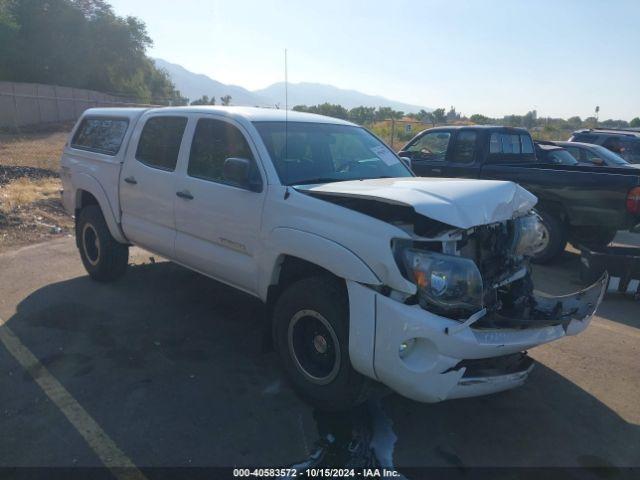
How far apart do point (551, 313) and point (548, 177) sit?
13.7 ft

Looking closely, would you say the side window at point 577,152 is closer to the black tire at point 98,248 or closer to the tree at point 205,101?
the tree at point 205,101

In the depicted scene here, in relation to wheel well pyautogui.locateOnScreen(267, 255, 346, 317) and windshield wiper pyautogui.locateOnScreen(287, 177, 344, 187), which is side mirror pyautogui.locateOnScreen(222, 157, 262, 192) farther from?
wheel well pyautogui.locateOnScreen(267, 255, 346, 317)

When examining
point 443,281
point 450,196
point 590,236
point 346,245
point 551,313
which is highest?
point 450,196

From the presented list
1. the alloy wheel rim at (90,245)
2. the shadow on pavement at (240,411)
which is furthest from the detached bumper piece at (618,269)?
the alloy wheel rim at (90,245)

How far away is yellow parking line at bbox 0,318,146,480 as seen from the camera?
290 centimetres

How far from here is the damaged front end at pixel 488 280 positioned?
290cm

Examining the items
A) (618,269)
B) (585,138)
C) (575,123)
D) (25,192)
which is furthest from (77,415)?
(575,123)

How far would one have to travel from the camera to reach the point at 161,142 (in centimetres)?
492

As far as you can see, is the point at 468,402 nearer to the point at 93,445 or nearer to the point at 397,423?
the point at 397,423

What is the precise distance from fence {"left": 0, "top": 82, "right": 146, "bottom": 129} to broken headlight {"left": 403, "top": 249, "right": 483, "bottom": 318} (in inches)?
1239

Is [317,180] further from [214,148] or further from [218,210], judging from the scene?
[214,148]

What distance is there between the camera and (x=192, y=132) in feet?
15.0

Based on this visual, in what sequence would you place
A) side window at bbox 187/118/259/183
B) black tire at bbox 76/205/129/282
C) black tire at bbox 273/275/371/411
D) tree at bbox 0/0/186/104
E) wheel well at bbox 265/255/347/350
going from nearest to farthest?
black tire at bbox 273/275/371/411 → wheel well at bbox 265/255/347/350 → side window at bbox 187/118/259/183 → black tire at bbox 76/205/129/282 → tree at bbox 0/0/186/104

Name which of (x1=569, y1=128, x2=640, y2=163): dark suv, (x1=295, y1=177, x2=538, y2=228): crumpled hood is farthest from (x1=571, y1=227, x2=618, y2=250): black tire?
(x1=569, y1=128, x2=640, y2=163): dark suv
